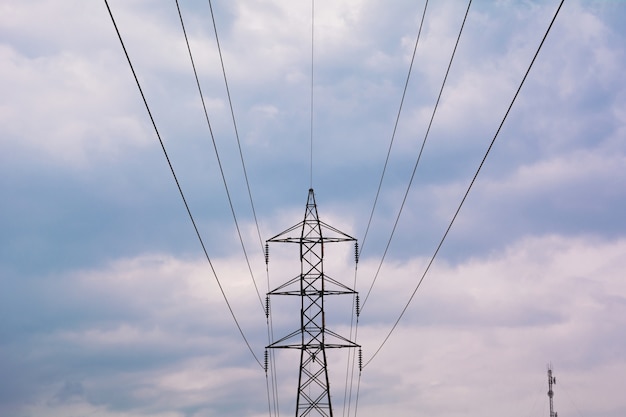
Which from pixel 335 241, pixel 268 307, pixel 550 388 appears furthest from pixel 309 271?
pixel 550 388

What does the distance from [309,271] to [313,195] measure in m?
6.21

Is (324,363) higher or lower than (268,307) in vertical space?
lower

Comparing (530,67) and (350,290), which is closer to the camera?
(530,67)

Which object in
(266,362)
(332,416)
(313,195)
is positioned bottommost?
(332,416)

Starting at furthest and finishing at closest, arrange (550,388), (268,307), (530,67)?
(550,388), (268,307), (530,67)

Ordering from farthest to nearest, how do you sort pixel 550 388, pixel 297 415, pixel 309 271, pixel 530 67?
pixel 550 388, pixel 309 271, pixel 297 415, pixel 530 67

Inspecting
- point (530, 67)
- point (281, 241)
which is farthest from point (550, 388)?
point (530, 67)

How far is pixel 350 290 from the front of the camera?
5703 cm

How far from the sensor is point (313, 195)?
204ft

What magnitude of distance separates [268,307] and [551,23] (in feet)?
149

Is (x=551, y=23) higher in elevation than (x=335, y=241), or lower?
lower

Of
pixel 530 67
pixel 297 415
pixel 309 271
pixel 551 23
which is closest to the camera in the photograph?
pixel 551 23

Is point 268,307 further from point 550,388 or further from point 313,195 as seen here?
point 550,388

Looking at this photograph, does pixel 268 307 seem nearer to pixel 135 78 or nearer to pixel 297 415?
pixel 297 415
